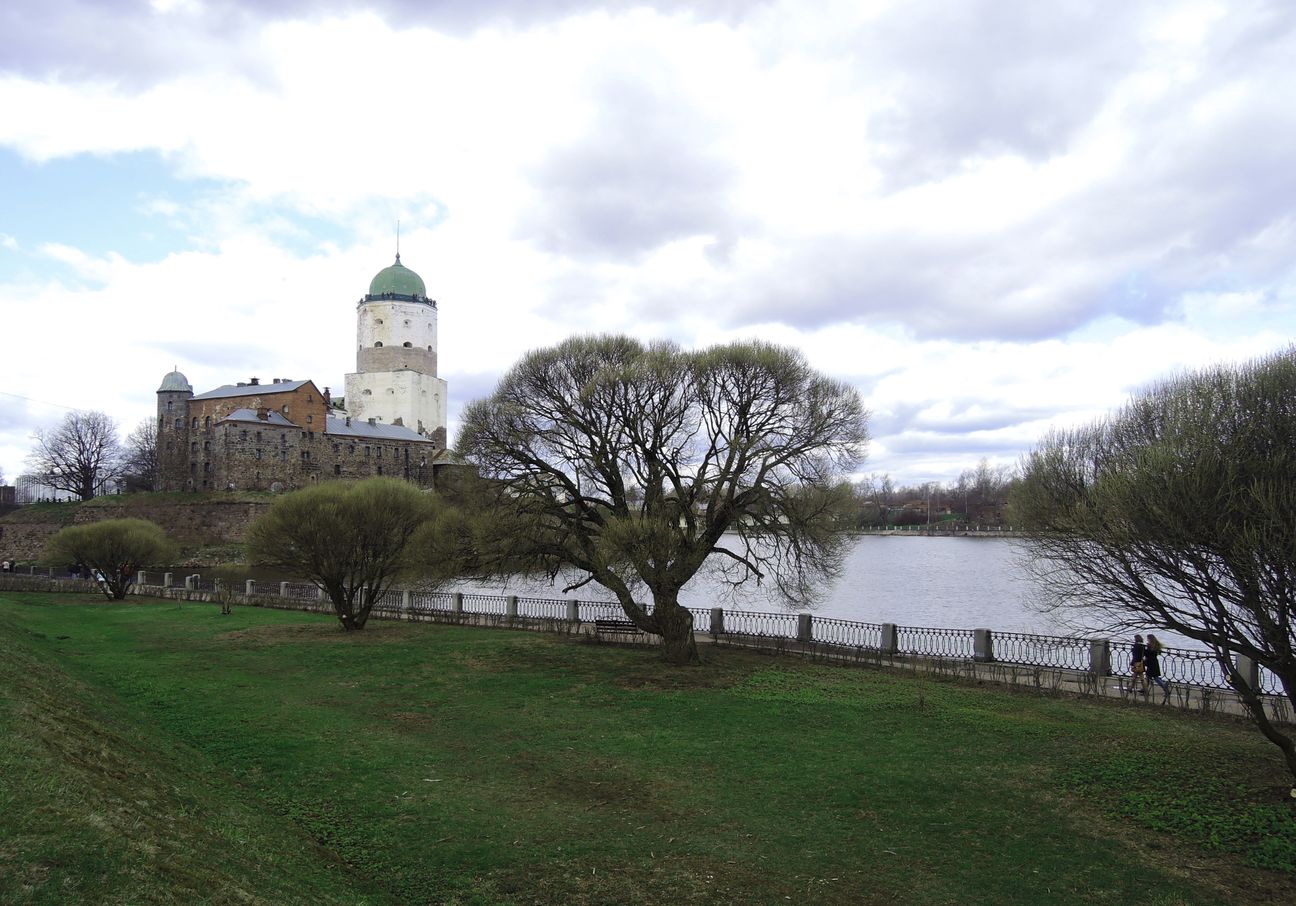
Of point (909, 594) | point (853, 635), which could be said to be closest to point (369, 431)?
point (909, 594)

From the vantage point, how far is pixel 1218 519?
37.2 ft

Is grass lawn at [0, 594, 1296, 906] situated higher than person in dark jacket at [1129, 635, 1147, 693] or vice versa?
person in dark jacket at [1129, 635, 1147, 693]

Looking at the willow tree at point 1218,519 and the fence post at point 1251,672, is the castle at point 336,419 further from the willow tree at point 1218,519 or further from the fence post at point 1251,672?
the willow tree at point 1218,519

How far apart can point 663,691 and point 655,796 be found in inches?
291

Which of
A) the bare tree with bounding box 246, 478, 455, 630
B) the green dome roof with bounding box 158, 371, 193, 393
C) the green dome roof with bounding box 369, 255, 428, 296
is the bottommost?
the bare tree with bounding box 246, 478, 455, 630

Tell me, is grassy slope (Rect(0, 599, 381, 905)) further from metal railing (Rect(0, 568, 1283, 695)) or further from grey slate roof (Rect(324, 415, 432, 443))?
grey slate roof (Rect(324, 415, 432, 443))

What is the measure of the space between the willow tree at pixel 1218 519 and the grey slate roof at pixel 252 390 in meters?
95.5

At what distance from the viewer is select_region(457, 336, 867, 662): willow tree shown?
76.4ft

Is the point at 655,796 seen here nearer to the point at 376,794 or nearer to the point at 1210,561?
the point at 376,794

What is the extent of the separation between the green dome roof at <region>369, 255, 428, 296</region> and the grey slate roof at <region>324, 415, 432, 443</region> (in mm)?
18997

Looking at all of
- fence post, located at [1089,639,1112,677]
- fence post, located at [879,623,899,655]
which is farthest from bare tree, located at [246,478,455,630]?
fence post, located at [1089,639,1112,677]

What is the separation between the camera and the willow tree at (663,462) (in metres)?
23.3

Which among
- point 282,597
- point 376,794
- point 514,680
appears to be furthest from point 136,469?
point 376,794

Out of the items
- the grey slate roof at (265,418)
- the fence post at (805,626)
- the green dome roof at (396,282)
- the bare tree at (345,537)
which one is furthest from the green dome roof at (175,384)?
the fence post at (805,626)
